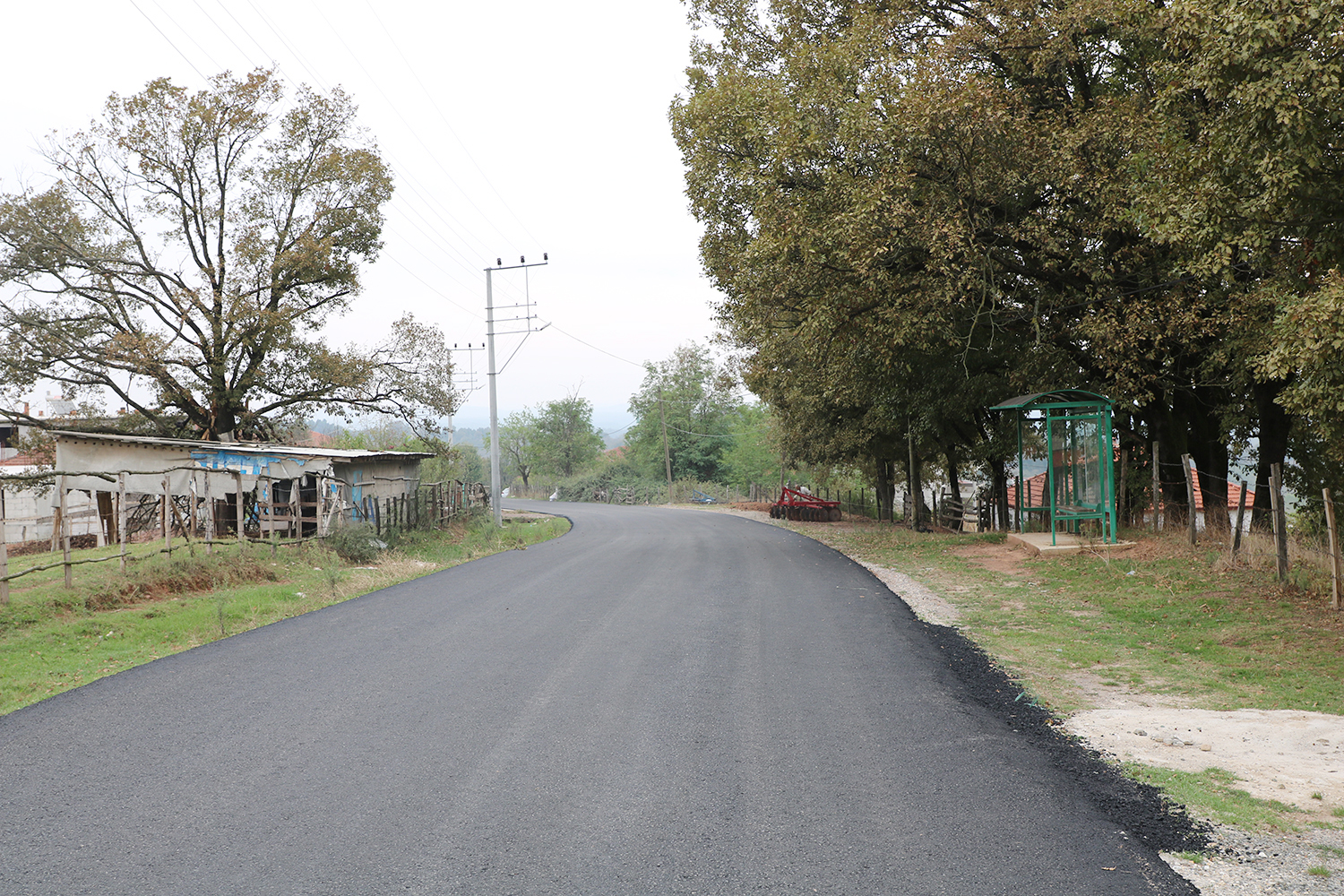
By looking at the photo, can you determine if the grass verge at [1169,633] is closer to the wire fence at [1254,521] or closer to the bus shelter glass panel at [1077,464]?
the wire fence at [1254,521]

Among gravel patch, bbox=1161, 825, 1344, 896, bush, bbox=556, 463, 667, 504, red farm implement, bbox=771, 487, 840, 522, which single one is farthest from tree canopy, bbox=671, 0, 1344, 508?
bush, bbox=556, 463, 667, 504

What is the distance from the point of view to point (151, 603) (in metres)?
12.1

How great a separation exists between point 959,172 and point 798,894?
14.2 m

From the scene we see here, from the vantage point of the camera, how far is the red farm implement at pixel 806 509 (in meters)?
37.9

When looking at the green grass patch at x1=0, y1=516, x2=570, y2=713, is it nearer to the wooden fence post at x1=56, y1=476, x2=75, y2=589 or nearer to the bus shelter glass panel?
the wooden fence post at x1=56, y1=476, x2=75, y2=589

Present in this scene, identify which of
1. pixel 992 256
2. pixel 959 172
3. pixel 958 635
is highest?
pixel 959 172

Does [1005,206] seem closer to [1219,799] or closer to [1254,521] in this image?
[1254,521]

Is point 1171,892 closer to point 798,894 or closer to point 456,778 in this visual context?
point 798,894

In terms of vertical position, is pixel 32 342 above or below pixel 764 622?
above

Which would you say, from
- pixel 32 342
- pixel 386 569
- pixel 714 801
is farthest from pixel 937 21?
pixel 32 342

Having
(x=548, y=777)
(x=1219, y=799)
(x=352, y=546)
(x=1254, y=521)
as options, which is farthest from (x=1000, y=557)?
(x=548, y=777)

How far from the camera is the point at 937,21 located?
17281 millimetres

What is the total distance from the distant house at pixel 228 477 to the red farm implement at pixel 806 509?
1954 centimetres

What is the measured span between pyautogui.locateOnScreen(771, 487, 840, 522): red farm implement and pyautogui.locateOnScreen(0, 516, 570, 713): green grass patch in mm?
22230
